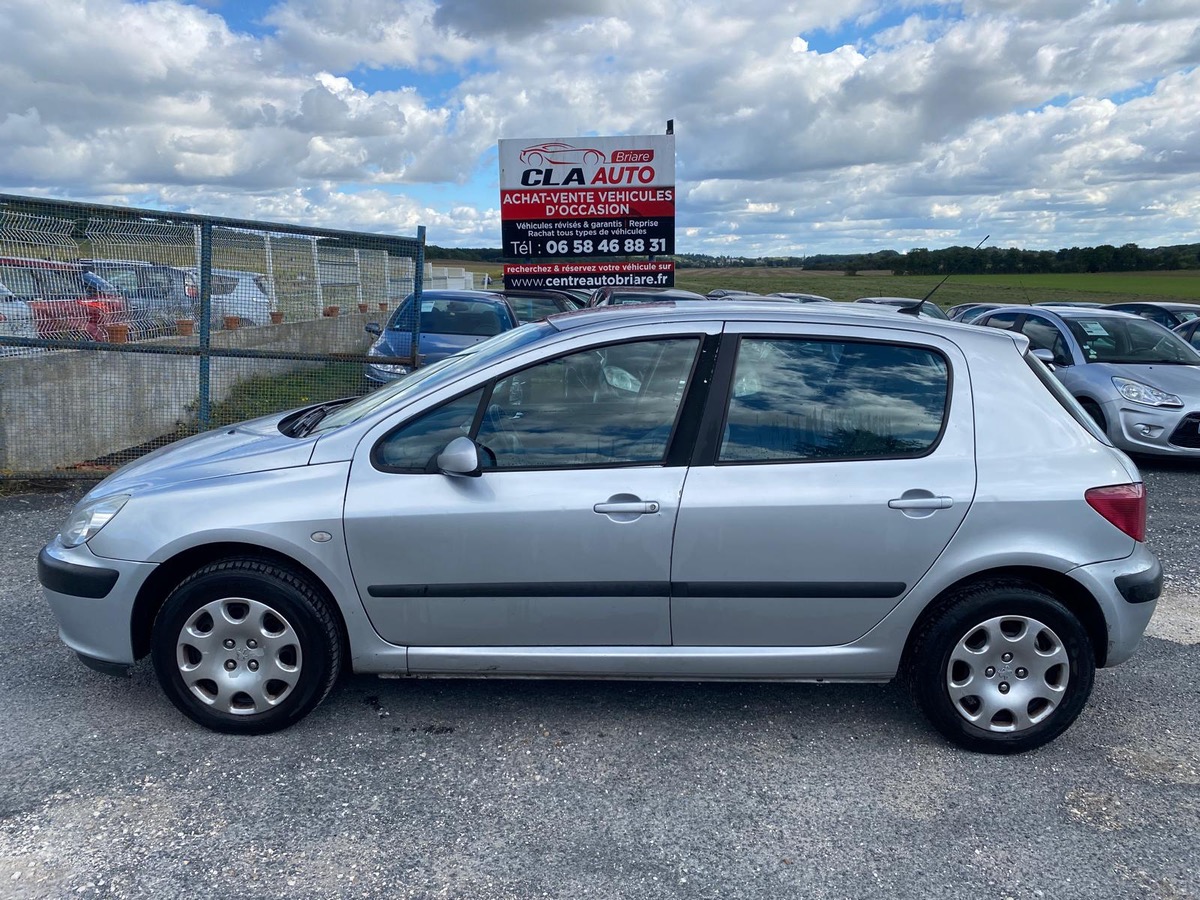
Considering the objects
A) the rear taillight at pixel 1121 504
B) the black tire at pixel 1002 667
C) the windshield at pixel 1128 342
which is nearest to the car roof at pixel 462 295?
the windshield at pixel 1128 342

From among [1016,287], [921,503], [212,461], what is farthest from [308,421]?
[1016,287]

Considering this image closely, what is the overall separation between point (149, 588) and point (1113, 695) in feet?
13.4

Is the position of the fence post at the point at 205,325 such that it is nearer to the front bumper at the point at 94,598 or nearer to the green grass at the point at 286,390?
the green grass at the point at 286,390

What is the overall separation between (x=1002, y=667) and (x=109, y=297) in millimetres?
7011

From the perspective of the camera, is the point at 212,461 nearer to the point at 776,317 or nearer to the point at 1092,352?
the point at 776,317

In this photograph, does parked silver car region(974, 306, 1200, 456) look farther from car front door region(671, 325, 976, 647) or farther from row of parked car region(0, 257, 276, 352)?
row of parked car region(0, 257, 276, 352)

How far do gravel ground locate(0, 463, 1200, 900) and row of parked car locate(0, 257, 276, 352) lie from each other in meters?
4.07

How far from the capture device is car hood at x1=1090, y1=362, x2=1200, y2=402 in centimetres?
918

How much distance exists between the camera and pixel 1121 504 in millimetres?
3496

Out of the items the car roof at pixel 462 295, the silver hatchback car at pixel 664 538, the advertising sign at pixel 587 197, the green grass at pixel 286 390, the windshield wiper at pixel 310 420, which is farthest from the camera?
the advertising sign at pixel 587 197

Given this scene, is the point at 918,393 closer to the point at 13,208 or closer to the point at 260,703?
the point at 260,703

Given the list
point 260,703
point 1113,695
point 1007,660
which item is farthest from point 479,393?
point 1113,695

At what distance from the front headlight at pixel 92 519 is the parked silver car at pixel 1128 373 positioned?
8725 millimetres

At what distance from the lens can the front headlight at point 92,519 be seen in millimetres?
3590
